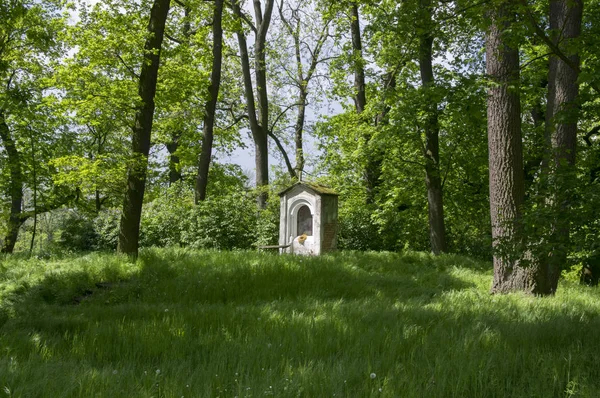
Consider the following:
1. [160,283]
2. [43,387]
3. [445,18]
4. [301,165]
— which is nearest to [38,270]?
[160,283]

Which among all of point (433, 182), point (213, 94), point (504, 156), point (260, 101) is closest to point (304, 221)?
point (433, 182)

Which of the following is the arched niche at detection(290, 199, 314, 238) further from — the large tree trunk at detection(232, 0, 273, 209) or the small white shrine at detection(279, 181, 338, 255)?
the large tree trunk at detection(232, 0, 273, 209)

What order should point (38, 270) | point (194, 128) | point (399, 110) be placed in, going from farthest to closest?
point (194, 128), point (399, 110), point (38, 270)

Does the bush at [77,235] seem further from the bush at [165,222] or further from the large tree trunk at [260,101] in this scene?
the large tree trunk at [260,101]

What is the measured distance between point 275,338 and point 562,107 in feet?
20.4

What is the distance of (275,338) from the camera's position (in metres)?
5.64

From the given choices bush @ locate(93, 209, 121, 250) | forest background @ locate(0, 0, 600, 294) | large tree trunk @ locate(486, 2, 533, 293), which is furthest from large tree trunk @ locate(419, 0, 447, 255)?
bush @ locate(93, 209, 121, 250)

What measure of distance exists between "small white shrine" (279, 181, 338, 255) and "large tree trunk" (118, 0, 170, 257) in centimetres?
566

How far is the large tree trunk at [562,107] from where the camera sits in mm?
6078

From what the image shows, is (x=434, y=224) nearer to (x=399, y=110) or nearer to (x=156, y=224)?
(x=399, y=110)

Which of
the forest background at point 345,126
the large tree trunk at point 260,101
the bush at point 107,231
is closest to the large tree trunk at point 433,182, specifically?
the forest background at point 345,126

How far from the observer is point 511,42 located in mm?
6941

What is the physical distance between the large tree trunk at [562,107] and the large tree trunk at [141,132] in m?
8.66

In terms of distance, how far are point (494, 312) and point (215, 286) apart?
5338 millimetres
